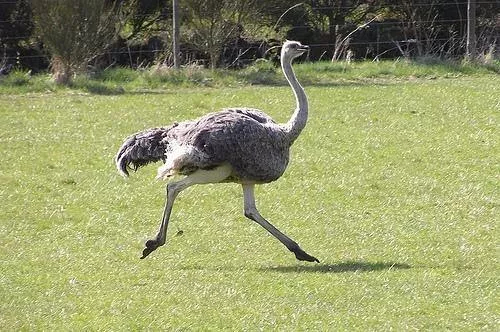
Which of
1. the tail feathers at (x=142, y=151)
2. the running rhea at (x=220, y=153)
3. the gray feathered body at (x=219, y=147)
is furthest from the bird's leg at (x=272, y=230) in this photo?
the tail feathers at (x=142, y=151)

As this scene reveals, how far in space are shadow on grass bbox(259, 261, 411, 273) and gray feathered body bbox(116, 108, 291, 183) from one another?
0.72 m

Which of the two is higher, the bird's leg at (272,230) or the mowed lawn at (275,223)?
the bird's leg at (272,230)

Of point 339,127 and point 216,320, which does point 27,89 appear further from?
point 216,320

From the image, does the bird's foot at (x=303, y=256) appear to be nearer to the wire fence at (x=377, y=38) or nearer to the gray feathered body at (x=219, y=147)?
the gray feathered body at (x=219, y=147)

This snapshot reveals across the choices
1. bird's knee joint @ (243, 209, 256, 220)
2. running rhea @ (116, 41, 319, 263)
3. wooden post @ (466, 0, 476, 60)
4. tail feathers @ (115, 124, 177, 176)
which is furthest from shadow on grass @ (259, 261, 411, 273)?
wooden post @ (466, 0, 476, 60)

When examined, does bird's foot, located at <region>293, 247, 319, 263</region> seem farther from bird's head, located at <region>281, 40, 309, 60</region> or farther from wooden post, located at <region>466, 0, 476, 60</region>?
wooden post, located at <region>466, 0, 476, 60</region>

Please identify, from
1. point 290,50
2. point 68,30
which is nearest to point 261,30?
point 68,30

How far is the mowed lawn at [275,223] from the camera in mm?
7625

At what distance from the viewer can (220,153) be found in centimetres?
893

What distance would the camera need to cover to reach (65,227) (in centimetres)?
1029

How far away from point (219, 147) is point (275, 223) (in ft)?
5.16

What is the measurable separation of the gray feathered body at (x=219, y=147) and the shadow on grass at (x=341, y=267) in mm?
723

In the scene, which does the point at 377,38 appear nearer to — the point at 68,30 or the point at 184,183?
the point at 68,30

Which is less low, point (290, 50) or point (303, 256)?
point (290, 50)
